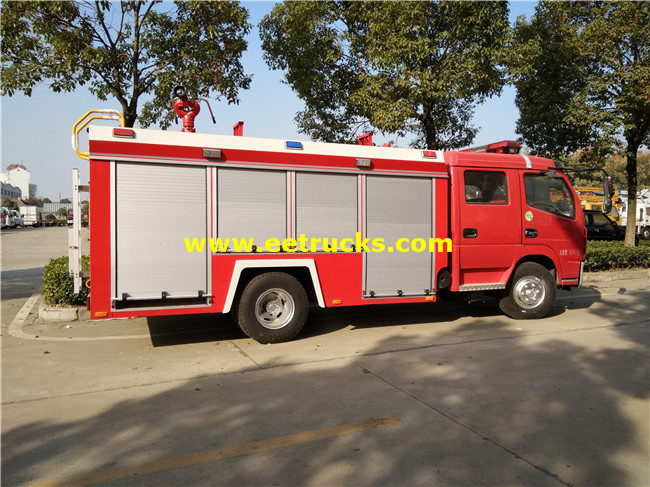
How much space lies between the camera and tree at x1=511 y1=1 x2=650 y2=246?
11.4 metres

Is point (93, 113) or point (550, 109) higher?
point (550, 109)

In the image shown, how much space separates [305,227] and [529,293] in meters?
4.00

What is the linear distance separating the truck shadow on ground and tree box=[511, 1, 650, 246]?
748 cm

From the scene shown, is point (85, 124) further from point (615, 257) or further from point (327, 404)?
point (615, 257)

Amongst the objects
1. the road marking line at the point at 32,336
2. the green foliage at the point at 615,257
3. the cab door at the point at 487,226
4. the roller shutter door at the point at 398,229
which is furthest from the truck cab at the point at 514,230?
the green foliage at the point at 615,257

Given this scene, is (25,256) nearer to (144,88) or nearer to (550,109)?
(144,88)

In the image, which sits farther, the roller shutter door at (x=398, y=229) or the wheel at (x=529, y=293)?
the wheel at (x=529, y=293)

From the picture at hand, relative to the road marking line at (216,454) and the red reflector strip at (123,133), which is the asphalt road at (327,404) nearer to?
the road marking line at (216,454)

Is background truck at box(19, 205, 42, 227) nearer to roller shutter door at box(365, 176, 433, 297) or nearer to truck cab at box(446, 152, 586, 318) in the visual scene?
roller shutter door at box(365, 176, 433, 297)

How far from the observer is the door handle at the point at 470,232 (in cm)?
757

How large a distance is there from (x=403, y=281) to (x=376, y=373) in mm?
2090

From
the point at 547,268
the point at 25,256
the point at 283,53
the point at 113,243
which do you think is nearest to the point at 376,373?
the point at 113,243

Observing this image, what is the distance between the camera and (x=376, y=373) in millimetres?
5488

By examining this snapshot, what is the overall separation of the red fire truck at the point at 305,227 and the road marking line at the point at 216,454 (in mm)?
2698
